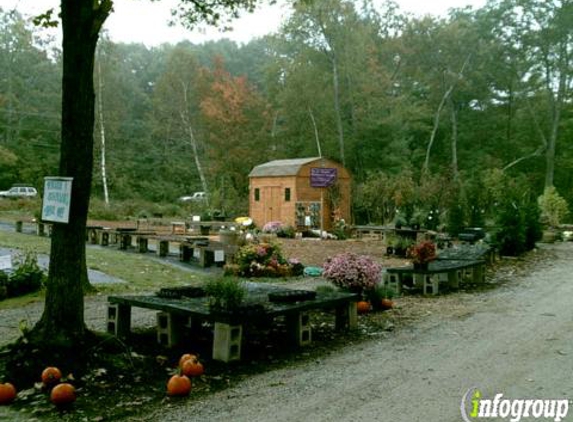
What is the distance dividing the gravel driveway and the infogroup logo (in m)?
0.07

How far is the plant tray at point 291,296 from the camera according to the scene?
5.94 meters

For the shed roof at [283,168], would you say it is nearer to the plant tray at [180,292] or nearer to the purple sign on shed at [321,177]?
the purple sign on shed at [321,177]

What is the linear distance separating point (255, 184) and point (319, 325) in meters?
20.0

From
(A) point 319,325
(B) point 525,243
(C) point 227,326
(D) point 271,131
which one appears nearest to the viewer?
(C) point 227,326

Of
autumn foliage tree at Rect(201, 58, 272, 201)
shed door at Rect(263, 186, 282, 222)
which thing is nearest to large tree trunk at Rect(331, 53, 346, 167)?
autumn foliage tree at Rect(201, 58, 272, 201)

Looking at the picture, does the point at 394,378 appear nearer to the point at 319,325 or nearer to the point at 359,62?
the point at 319,325

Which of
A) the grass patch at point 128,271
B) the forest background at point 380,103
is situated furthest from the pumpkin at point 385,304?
the forest background at point 380,103

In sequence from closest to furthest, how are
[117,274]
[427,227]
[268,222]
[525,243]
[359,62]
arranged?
[117,274] < [525,243] < [427,227] < [268,222] < [359,62]

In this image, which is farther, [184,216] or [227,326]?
[184,216]

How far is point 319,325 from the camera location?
7.05 m

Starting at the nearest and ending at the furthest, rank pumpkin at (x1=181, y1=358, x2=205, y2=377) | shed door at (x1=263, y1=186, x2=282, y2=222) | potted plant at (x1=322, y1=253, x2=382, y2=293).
→ pumpkin at (x1=181, y1=358, x2=205, y2=377) < potted plant at (x1=322, y1=253, x2=382, y2=293) < shed door at (x1=263, y1=186, x2=282, y2=222)

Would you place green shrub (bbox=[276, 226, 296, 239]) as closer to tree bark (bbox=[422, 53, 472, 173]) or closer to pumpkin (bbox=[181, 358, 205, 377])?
tree bark (bbox=[422, 53, 472, 173])

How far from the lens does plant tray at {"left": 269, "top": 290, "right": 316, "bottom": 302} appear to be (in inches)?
234

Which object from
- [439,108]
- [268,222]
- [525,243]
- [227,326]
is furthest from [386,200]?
[227,326]
